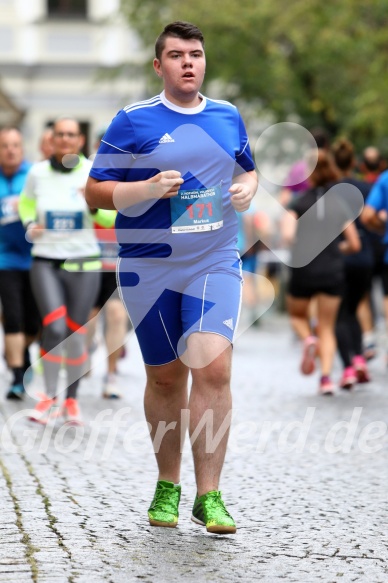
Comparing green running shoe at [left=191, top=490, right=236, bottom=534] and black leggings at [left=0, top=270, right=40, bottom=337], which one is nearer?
green running shoe at [left=191, top=490, right=236, bottom=534]

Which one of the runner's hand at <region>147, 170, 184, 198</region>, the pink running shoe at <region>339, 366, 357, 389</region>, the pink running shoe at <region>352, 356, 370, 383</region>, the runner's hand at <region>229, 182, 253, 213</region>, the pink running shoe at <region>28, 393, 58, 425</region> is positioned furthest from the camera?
the pink running shoe at <region>352, 356, 370, 383</region>

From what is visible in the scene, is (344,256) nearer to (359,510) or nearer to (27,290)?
(27,290)

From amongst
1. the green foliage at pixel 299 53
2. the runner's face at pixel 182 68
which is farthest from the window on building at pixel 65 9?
the runner's face at pixel 182 68

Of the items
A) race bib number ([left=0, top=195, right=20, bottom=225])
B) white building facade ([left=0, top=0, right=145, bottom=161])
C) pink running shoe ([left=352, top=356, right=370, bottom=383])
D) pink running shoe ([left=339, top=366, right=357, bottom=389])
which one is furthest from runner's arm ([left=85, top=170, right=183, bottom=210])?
white building facade ([left=0, top=0, right=145, bottom=161])

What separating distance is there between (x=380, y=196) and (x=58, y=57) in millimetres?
30657

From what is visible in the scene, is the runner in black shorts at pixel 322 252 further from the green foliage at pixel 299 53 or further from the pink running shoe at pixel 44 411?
the green foliage at pixel 299 53

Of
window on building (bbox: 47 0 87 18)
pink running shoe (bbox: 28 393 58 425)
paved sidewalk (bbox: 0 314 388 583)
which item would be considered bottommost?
pink running shoe (bbox: 28 393 58 425)

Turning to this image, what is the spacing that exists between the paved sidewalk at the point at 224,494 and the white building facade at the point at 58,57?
3096 centimetres

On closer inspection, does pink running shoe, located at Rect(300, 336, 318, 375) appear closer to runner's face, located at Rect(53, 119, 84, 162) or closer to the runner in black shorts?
the runner in black shorts

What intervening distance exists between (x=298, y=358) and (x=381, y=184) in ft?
13.2

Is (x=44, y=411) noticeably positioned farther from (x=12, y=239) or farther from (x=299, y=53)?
(x=299, y=53)

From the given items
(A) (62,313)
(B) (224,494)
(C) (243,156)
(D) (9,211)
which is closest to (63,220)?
(A) (62,313)

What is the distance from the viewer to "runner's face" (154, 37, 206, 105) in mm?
5547

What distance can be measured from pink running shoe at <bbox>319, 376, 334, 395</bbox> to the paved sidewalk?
0.48 feet
